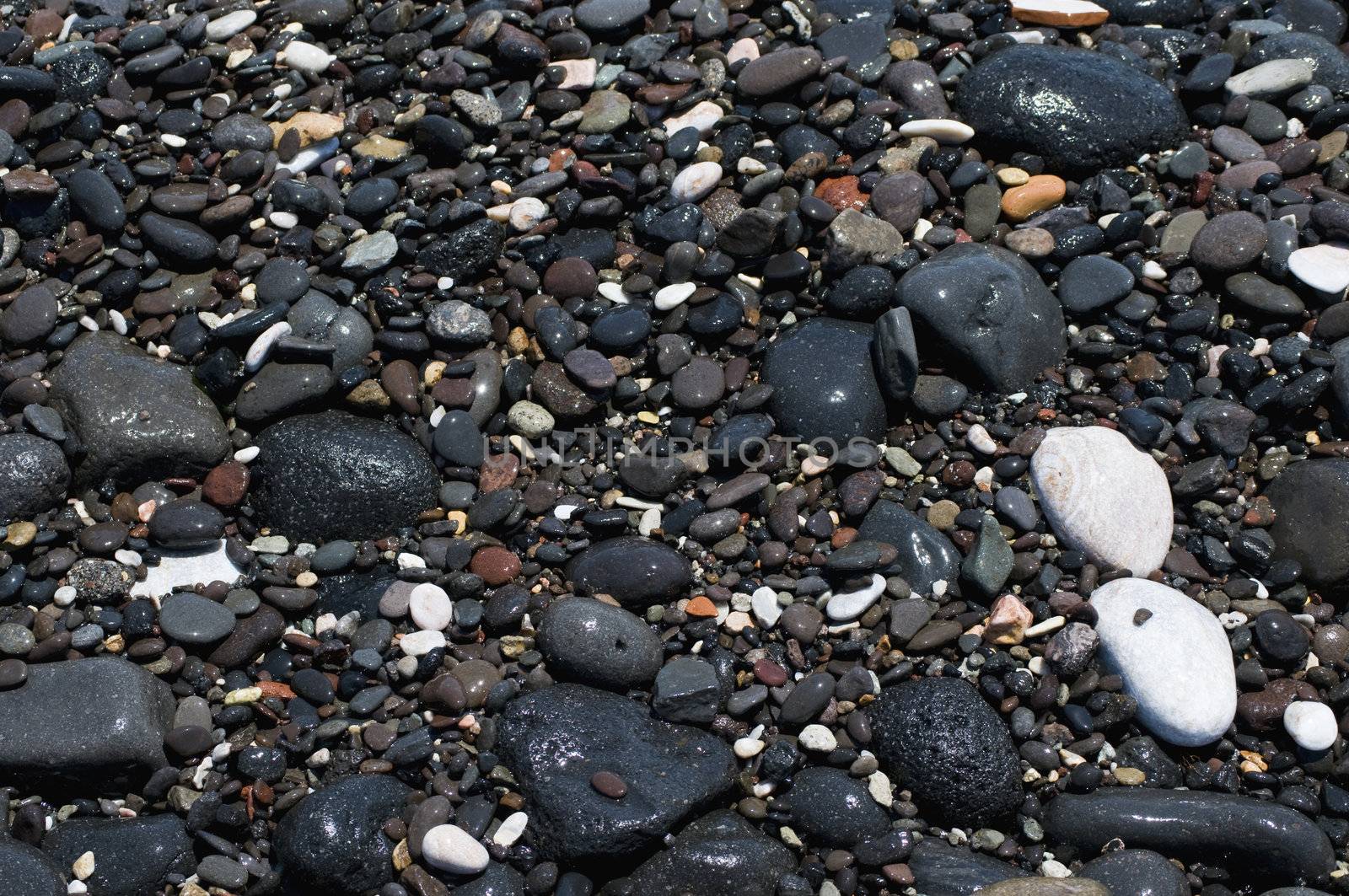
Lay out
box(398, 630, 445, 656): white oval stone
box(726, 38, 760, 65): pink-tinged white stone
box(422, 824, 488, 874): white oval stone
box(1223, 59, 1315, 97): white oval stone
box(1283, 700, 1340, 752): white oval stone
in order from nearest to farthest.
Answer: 1. box(422, 824, 488, 874): white oval stone
2. box(1283, 700, 1340, 752): white oval stone
3. box(398, 630, 445, 656): white oval stone
4. box(1223, 59, 1315, 97): white oval stone
5. box(726, 38, 760, 65): pink-tinged white stone

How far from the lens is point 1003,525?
13.9 feet

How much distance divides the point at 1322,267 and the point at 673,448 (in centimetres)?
285

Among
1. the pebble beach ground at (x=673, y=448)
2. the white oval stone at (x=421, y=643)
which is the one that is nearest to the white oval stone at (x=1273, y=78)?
the pebble beach ground at (x=673, y=448)

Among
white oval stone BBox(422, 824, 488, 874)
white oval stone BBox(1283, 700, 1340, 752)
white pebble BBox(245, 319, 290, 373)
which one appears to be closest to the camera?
white oval stone BBox(422, 824, 488, 874)

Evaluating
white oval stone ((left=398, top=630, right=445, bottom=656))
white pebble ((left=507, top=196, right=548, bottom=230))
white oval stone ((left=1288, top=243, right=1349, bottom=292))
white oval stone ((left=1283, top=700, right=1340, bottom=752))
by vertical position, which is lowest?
white oval stone ((left=1283, top=700, right=1340, bottom=752))

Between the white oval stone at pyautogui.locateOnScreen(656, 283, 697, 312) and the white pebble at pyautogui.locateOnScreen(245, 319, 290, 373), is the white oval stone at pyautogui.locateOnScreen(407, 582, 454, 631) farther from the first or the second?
the white oval stone at pyautogui.locateOnScreen(656, 283, 697, 312)

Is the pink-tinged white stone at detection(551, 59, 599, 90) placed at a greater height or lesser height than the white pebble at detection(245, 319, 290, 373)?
greater

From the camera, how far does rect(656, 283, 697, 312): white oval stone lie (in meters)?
4.62

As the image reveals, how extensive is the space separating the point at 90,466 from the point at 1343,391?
197 inches

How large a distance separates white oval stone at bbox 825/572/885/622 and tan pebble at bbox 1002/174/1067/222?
192cm

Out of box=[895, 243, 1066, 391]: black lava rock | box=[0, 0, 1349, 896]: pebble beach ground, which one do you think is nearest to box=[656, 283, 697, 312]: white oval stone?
box=[0, 0, 1349, 896]: pebble beach ground

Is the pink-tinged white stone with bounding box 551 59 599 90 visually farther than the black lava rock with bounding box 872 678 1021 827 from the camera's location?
Yes

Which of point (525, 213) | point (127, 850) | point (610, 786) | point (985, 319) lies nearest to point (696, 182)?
point (525, 213)

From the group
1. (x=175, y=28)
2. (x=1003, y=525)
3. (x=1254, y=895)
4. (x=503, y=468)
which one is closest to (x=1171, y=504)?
(x=1003, y=525)
